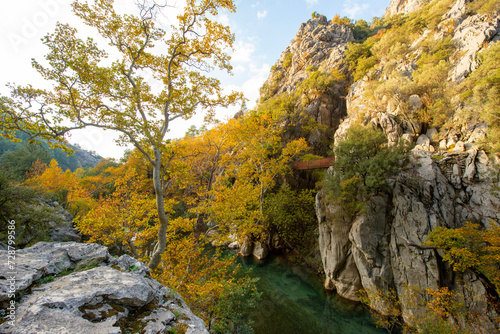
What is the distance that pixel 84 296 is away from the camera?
2723 millimetres

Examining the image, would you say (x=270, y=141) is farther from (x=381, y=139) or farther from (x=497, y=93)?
(x=497, y=93)

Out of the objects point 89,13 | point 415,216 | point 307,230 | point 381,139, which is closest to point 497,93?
point 381,139

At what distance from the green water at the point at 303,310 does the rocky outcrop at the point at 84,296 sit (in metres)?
7.34

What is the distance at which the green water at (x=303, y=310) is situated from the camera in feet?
28.7

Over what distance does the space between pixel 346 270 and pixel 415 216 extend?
4907 millimetres

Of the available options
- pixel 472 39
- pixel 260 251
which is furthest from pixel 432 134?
pixel 260 251

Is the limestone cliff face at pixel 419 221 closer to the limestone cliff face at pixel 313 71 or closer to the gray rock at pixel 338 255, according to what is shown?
the gray rock at pixel 338 255

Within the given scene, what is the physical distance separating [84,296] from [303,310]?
35.9 feet

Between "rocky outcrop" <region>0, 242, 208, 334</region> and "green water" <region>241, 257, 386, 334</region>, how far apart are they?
289 inches

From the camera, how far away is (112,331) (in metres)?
2.38

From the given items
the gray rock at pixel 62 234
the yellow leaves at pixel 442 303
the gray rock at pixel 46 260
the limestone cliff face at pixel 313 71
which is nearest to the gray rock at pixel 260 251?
the yellow leaves at pixel 442 303

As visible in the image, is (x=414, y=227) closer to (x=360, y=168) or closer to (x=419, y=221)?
(x=419, y=221)

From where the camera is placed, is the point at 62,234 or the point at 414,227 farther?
the point at 62,234

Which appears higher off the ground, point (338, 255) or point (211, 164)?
point (211, 164)
